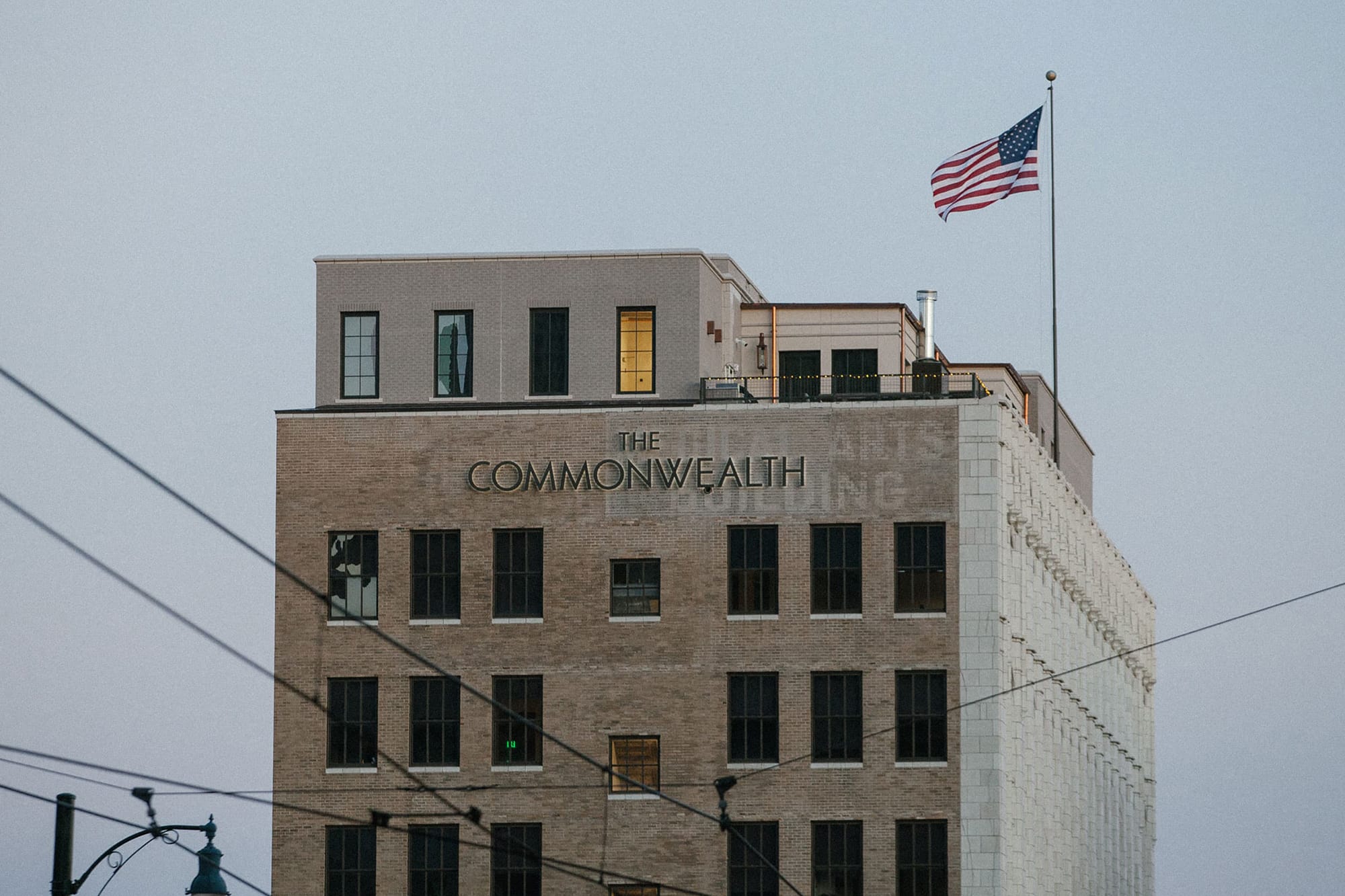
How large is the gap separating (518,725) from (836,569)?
9694mm

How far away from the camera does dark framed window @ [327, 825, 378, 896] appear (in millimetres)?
70438

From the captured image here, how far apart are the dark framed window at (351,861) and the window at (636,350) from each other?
47.6 feet

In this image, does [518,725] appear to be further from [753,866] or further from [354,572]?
[753,866]

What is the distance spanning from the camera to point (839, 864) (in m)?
69.1

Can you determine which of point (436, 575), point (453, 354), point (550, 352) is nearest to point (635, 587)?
point (436, 575)

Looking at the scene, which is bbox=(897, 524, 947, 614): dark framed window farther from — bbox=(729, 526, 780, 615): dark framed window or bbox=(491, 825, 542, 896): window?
bbox=(491, 825, 542, 896): window

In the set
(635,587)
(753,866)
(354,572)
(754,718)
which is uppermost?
(354,572)

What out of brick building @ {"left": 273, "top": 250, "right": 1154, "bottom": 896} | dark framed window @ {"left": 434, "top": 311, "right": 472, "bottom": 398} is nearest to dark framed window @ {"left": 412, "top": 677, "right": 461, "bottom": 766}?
brick building @ {"left": 273, "top": 250, "right": 1154, "bottom": 896}

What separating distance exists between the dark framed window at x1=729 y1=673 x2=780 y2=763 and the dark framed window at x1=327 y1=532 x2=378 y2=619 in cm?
1034

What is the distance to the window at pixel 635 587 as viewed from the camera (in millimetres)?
70938

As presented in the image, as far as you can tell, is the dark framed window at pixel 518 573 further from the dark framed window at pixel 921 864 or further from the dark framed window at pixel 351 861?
the dark framed window at pixel 921 864

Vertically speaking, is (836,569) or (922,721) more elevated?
(836,569)

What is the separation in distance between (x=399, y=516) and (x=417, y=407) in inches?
128

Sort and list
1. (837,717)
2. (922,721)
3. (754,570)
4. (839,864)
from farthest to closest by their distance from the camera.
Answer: (754,570), (837,717), (922,721), (839,864)
